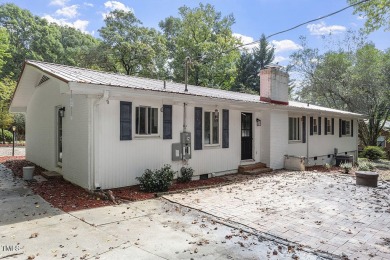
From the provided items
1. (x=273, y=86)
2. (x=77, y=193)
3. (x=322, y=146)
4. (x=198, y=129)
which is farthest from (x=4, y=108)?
(x=322, y=146)

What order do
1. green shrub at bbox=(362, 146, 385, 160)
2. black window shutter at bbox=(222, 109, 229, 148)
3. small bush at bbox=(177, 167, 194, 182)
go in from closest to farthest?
small bush at bbox=(177, 167, 194, 182), black window shutter at bbox=(222, 109, 229, 148), green shrub at bbox=(362, 146, 385, 160)

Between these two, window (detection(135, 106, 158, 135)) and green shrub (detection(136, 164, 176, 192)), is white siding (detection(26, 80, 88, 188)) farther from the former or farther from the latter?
green shrub (detection(136, 164, 176, 192))

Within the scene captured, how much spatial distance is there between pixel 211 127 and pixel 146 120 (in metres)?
2.66

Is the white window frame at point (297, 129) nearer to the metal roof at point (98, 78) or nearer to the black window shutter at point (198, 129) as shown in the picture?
the metal roof at point (98, 78)

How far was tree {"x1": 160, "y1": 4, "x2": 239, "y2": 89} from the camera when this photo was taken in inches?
1173

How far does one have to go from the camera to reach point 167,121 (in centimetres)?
789

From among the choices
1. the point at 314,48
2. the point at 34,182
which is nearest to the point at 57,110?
the point at 34,182

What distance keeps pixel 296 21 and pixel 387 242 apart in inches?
284

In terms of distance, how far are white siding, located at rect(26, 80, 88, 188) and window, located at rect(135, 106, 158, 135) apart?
4.36ft

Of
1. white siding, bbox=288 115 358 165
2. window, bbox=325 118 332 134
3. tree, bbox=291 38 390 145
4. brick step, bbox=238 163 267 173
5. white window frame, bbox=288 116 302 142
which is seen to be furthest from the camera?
tree, bbox=291 38 390 145

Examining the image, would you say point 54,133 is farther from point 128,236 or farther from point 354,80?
point 354,80

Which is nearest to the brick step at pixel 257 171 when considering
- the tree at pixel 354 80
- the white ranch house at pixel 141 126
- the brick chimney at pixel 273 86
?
the white ranch house at pixel 141 126

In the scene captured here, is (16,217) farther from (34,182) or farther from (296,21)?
(296,21)

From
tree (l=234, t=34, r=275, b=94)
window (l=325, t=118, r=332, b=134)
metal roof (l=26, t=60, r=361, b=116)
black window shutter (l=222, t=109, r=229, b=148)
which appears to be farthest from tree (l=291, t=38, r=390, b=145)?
metal roof (l=26, t=60, r=361, b=116)
